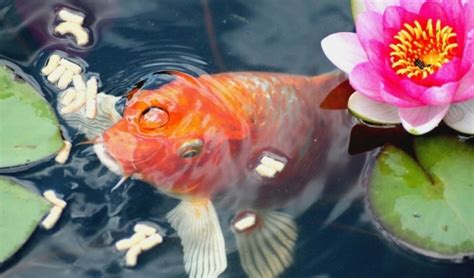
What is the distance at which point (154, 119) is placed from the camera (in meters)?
1.89

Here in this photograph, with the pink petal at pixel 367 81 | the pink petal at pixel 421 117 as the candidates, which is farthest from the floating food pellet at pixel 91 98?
the pink petal at pixel 421 117

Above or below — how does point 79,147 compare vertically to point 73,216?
above

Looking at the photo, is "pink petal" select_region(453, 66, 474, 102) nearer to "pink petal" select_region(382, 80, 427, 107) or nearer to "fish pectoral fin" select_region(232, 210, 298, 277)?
"pink petal" select_region(382, 80, 427, 107)

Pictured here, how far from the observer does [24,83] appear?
201 cm

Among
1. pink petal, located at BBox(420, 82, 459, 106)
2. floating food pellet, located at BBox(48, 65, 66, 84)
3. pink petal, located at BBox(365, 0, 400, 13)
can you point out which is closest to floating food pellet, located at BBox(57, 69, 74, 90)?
floating food pellet, located at BBox(48, 65, 66, 84)

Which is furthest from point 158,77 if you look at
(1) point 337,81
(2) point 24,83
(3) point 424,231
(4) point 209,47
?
(3) point 424,231

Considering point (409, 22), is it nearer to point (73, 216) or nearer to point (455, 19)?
point (455, 19)

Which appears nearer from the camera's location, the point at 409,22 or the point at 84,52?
the point at 409,22

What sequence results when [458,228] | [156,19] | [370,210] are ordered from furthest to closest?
[156,19], [370,210], [458,228]

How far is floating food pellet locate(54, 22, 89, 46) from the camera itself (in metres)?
2.16

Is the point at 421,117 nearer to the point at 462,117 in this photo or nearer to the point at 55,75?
the point at 462,117

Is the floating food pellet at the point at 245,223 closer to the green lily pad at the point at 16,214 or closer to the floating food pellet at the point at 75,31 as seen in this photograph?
the green lily pad at the point at 16,214

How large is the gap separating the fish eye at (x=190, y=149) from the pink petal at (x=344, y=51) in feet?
1.33

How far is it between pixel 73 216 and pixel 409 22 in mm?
988
